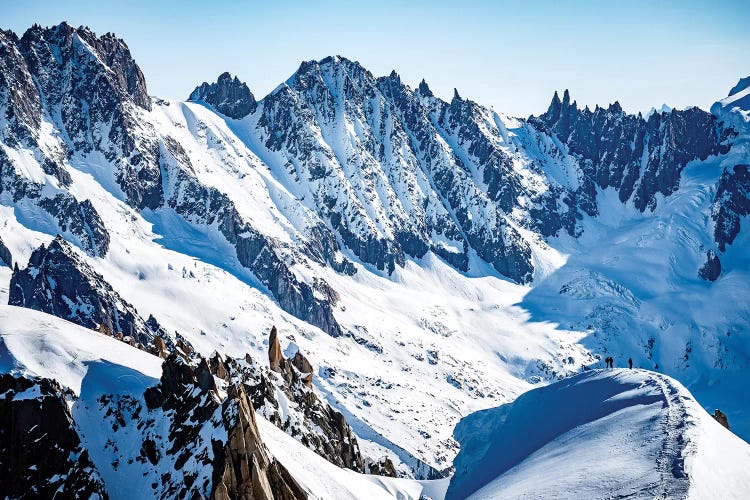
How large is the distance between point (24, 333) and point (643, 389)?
241 feet

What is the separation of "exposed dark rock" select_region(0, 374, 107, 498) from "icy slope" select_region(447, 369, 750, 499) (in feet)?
144

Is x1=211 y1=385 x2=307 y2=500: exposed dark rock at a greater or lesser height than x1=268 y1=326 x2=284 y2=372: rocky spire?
lesser

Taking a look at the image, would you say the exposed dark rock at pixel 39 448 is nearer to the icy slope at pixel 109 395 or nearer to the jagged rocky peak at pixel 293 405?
the icy slope at pixel 109 395

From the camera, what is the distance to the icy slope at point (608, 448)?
79.1 meters

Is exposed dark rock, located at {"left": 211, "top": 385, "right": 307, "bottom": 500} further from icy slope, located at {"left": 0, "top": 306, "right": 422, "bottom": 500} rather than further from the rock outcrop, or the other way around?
the rock outcrop

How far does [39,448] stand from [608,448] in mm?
58228

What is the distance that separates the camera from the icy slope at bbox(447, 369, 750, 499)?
259ft

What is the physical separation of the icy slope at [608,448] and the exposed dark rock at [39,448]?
144ft

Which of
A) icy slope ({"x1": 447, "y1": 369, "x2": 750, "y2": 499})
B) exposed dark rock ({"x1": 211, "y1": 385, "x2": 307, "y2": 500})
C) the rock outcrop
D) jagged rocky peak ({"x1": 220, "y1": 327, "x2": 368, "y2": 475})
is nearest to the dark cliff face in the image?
exposed dark rock ({"x1": 211, "y1": 385, "x2": 307, "y2": 500})

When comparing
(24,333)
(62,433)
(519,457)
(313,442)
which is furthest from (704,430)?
(24,333)

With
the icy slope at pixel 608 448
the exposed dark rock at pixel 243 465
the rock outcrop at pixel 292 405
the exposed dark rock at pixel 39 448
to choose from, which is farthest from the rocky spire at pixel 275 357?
the exposed dark rock at pixel 243 465

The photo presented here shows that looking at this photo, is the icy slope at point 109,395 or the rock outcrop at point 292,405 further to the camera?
the rock outcrop at point 292,405

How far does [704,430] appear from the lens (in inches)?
3386

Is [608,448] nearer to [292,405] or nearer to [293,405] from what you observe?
[292,405]
